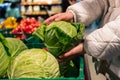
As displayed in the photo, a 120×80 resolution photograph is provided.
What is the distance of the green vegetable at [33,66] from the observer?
4.87ft

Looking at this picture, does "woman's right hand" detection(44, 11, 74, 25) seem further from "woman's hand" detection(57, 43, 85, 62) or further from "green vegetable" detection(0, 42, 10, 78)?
"green vegetable" detection(0, 42, 10, 78)

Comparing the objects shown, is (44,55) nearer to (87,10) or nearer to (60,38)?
(60,38)

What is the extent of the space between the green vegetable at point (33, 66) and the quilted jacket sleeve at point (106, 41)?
0.25 metres

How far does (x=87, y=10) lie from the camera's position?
2.19 m

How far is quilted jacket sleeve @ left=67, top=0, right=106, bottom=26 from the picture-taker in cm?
215

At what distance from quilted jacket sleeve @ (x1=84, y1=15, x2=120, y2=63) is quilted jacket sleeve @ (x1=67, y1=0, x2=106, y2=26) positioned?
0.49 metres

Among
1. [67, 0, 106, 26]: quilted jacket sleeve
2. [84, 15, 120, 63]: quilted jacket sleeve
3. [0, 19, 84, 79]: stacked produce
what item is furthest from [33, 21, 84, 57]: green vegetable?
[67, 0, 106, 26]: quilted jacket sleeve

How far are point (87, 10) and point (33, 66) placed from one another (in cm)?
86

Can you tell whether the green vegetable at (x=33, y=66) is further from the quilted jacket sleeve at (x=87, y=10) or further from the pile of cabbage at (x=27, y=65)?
the quilted jacket sleeve at (x=87, y=10)

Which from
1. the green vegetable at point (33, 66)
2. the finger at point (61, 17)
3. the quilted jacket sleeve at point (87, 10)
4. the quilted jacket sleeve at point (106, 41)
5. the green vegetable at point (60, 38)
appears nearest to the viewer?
the green vegetable at point (33, 66)

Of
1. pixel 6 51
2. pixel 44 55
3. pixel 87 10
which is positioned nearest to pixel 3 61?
pixel 6 51

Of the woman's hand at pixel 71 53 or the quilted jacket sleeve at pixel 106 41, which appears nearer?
the quilted jacket sleeve at pixel 106 41

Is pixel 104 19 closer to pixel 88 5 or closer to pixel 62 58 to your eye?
pixel 88 5

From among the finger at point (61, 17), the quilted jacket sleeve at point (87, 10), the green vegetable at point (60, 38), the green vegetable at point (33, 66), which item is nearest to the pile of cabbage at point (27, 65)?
the green vegetable at point (33, 66)
